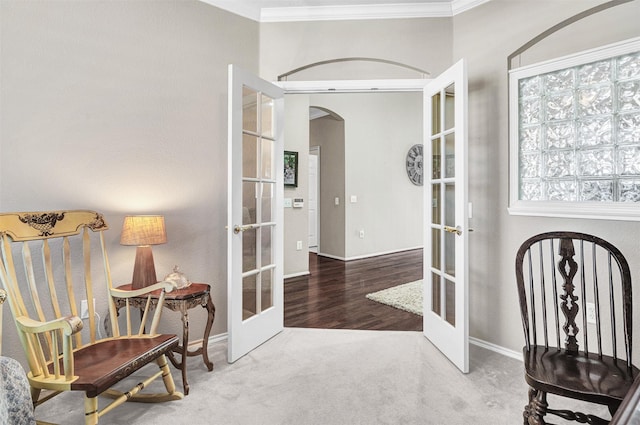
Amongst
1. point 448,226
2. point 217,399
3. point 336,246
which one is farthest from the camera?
point 336,246

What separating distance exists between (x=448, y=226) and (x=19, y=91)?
277 centimetres

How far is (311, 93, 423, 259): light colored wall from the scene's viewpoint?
6215 mm

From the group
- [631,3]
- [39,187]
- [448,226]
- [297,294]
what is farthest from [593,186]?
[39,187]

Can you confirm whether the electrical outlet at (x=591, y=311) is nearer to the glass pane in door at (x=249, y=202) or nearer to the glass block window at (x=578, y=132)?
the glass block window at (x=578, y=132)

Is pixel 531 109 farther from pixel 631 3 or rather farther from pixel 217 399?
pixel 217 399

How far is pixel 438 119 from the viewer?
2.70 meters

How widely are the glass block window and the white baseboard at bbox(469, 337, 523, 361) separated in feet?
3.25

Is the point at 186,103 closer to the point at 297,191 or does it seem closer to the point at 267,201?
the point at 267,201

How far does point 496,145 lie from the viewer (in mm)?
2594

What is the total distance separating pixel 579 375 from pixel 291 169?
13.9 feet

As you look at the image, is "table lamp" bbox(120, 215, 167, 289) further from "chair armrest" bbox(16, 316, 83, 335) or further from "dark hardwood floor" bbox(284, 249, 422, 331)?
"dark hardwood floor" bbox(284, 249, 422, 331)

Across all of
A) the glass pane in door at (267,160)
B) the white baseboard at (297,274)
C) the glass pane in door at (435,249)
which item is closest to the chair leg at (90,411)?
the glass pane in door at (267,160)

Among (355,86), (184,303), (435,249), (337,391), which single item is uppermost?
(355,86)

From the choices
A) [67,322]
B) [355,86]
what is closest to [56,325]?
[67,322]
